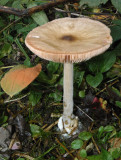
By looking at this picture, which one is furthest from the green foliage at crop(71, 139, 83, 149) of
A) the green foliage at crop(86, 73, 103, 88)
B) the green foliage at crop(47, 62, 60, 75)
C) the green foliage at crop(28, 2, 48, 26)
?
the green foliage at crop(28, 2, 48, 26)

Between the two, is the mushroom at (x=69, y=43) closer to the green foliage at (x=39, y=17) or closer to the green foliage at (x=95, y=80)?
the green foliage at (x=95, y=80)

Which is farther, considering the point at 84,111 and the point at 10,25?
the point at 10,25

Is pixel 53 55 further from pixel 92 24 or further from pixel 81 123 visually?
pixel 81 123

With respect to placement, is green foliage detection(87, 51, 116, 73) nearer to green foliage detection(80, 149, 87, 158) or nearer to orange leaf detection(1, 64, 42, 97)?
orange leaf detection(1, 64, 42, 97)

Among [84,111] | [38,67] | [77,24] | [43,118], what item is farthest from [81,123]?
[77,24]

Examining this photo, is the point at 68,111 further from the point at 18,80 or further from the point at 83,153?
the point at 18,80

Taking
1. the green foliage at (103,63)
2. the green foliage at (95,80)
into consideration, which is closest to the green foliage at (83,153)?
the green foliage at (95,80)
